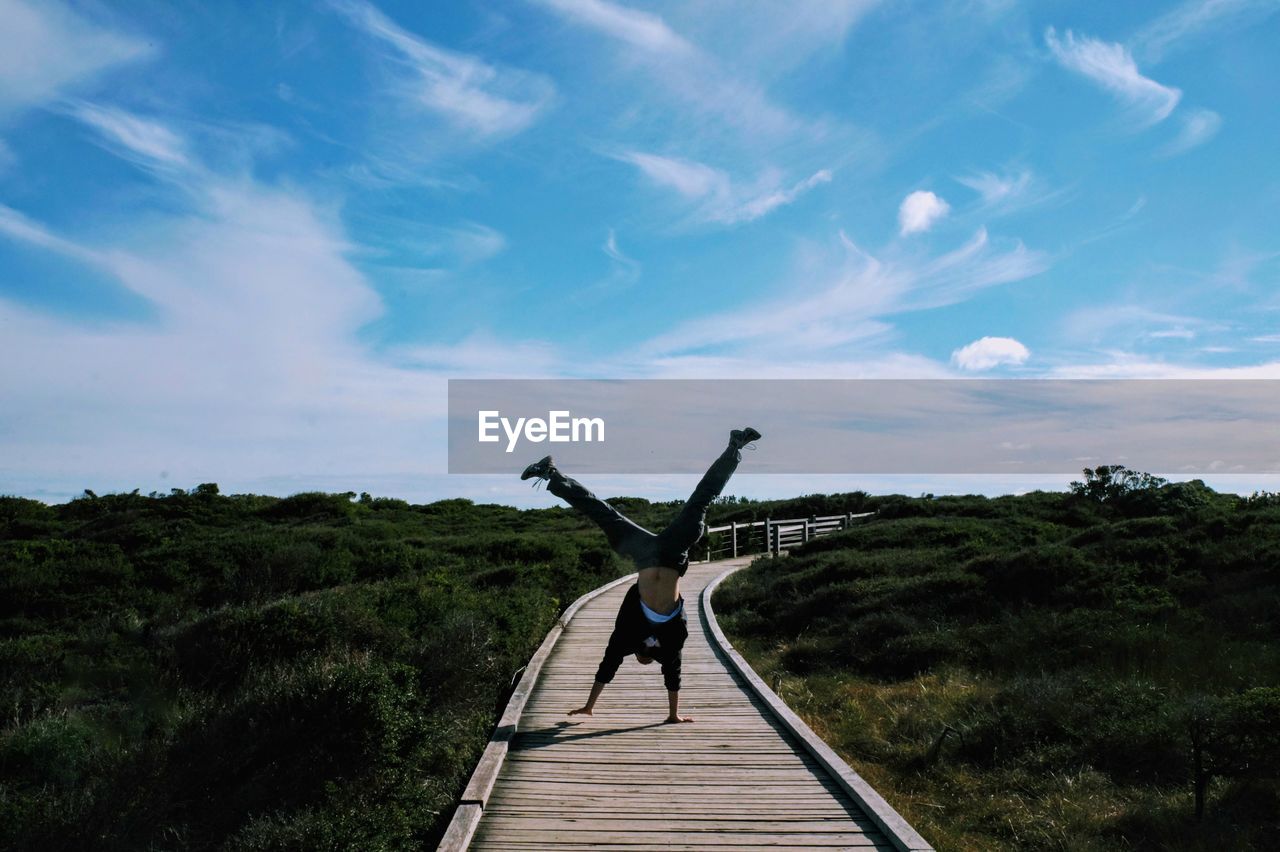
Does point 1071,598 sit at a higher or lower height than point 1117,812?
higher

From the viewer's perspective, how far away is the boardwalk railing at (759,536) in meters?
28.8

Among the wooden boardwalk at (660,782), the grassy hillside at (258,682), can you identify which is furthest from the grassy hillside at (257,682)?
the wooden boardwalk at (660,782)

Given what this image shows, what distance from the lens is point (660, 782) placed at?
6.38 meters

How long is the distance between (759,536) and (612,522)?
87.7 feet

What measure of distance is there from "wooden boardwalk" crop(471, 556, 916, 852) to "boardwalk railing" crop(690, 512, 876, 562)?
63.2 feet

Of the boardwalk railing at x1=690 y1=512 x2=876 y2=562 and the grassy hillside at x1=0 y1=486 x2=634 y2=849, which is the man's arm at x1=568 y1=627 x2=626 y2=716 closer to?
the grassy hillside at x1=0 y1=486 x2=634 y2=849

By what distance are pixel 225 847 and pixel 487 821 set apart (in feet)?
5.92

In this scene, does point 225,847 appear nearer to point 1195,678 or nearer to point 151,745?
point 151,745

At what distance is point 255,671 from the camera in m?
12.2

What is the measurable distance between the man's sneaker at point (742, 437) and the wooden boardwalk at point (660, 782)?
2.47 metres

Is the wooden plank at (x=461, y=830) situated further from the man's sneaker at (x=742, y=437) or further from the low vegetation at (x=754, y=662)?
the man's sneaker at (x=742, y=437)

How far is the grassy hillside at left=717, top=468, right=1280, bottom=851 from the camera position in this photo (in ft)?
24.0

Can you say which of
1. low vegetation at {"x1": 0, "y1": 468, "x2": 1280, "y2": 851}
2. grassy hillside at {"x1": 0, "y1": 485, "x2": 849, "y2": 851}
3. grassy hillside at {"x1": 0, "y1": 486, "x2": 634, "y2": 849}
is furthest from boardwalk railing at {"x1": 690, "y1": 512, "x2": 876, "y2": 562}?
low vegetation at {"x1": 0, "y1": 468, "x2": 1280, "y2": 851}

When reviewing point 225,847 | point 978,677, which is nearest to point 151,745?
point 225,847
